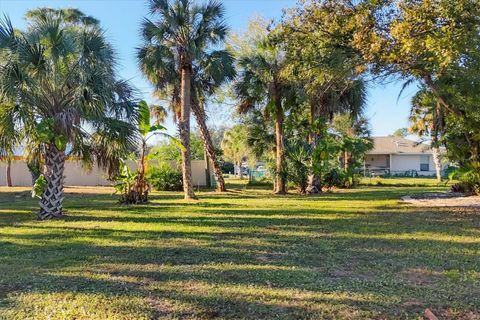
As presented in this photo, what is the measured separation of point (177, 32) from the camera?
54.3ft

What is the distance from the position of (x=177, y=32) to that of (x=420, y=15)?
10.1 meters

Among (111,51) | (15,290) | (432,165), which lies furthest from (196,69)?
(432,165)

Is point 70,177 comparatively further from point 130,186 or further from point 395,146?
point 395,146

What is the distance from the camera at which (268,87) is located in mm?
21250

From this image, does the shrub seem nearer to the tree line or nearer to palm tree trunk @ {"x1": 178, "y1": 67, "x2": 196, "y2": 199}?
the tree line

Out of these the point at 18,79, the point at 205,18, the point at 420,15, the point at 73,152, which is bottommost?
the point at 73,152

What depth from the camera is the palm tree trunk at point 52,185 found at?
1159cm

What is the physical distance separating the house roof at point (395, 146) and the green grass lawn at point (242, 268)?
38.1 metres

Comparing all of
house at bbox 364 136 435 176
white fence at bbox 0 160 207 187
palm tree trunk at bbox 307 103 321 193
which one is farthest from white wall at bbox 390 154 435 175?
palm tree trunk at bbox 307 103 321 193

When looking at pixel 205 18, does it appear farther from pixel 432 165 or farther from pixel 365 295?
pixel 432 165

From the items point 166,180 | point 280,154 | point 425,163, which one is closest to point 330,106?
point 280,154

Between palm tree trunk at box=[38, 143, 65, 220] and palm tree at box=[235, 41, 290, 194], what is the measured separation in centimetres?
1105

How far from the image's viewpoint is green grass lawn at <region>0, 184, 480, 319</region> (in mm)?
4277

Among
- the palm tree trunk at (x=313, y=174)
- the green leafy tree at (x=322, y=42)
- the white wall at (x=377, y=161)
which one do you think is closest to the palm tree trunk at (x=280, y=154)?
the palm tree trunk at (x=313, y=174)
